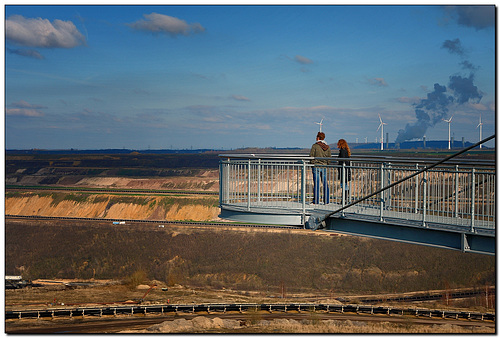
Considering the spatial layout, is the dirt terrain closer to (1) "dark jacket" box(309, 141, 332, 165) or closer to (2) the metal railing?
(2) the metal railing

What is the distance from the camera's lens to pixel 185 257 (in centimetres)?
5706

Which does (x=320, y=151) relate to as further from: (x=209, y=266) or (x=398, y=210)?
(x=209, y=266)

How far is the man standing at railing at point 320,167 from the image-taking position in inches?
707

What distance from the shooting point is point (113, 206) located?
83.4 meters

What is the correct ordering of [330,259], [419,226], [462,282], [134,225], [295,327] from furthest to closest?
1. [134,225]
2. [330,259]
3. [462,282]
4. [295,327]
5. [419,226]

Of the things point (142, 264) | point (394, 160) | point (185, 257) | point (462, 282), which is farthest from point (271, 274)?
point (394, 160)

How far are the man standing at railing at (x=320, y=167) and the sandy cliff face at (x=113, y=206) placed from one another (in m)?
56.8

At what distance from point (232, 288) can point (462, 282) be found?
20756mm

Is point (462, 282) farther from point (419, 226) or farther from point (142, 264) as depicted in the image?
point (419, 226)

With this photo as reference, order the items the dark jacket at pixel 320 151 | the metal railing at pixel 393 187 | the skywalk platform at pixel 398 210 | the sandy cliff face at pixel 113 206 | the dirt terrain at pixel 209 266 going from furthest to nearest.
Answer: the sandy cliff face at pixel 113 206 < the dirt terrain at pixel 209 266 < the dark jacket at pixel 320 151 < the metal railing at pixel 393 187 < the skywalk platform at pixel 398 210

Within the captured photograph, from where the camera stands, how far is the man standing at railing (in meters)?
18.0

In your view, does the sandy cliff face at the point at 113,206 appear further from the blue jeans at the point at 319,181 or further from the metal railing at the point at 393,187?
the blue jeans at the point at 319,181

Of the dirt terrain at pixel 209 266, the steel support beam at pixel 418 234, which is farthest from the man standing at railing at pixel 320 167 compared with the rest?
the dirt terrain at pixel 209 266

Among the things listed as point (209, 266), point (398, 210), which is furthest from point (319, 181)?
point (209, 266)
